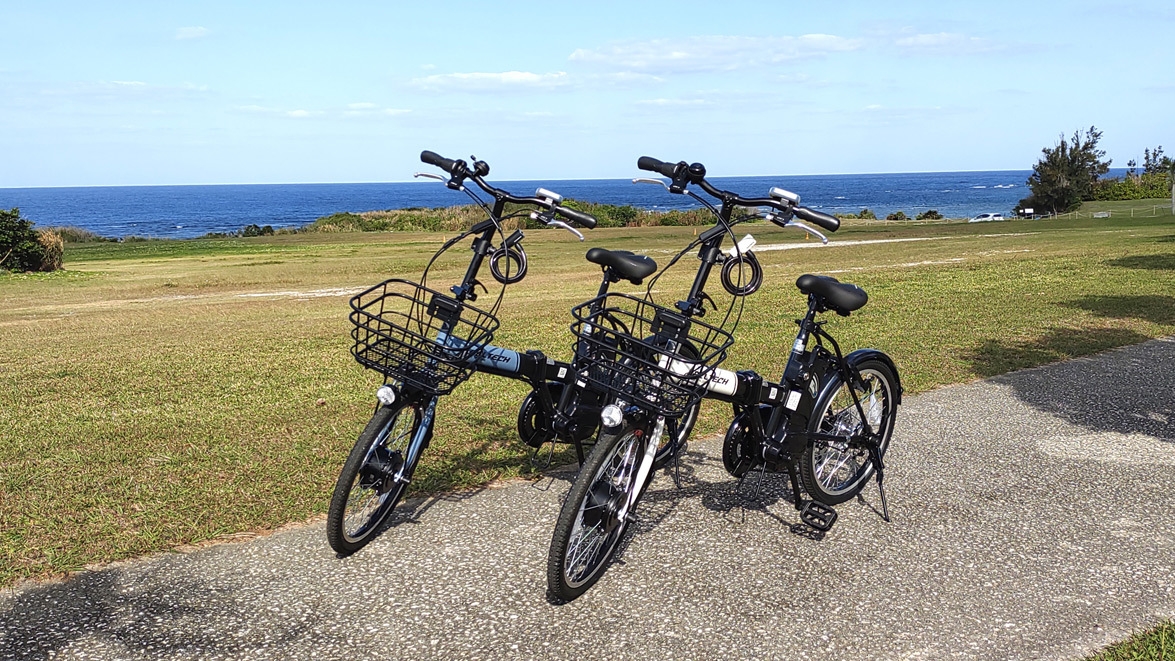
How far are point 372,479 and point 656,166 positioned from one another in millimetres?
2104

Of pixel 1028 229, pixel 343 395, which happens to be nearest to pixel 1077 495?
pixel 343 395

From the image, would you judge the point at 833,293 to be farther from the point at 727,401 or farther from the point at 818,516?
the point at 818,516

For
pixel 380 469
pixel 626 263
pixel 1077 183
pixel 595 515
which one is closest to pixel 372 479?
pixel 380 469

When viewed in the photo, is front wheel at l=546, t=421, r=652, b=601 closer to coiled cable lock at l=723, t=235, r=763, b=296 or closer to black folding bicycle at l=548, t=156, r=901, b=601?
black folding bicycle at l=548, t=156, r=901, b=601

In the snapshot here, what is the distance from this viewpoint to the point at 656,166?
15.6ft

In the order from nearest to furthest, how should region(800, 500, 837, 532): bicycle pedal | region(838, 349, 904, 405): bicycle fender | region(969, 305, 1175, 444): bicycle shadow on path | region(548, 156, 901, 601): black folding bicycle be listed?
region(548, 156, 901, 601): black folding bicycle → region(800, 500, 837, 532): bicycle pedal → region(838, 349, 904, 405): bicycle fender → region(969, 305, 1175, 444): bicycle shadow on path

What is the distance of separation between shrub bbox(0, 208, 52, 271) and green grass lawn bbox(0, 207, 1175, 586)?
132cm

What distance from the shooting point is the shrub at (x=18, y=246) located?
27312 mm

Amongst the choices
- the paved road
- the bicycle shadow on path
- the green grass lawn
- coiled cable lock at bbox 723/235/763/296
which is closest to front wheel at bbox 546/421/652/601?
the paved road

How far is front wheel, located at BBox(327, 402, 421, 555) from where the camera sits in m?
4.41

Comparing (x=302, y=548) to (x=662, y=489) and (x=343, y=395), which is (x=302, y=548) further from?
(x=343, y=395)

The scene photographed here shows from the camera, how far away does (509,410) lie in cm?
780

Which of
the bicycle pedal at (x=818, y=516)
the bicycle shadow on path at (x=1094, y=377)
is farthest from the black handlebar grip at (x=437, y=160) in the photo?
the bicycle shadow on path at (x=1094, y=377)

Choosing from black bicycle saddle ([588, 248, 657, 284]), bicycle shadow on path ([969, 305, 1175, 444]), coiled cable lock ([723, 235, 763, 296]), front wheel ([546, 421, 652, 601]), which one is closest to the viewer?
front wheel ([546, 421, 652, 601])
